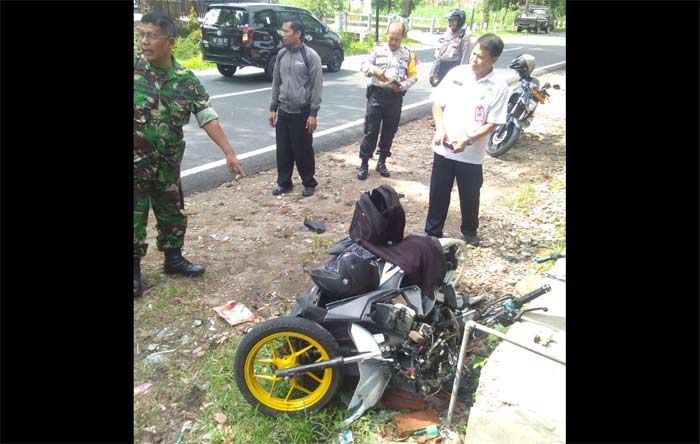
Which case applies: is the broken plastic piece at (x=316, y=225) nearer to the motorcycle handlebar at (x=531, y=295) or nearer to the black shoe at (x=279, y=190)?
the black shoe at (x=279, y=190)

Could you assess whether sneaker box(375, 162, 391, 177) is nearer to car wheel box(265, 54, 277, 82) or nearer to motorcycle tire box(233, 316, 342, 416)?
motorcycle tire box(233, 316, 342, 416)

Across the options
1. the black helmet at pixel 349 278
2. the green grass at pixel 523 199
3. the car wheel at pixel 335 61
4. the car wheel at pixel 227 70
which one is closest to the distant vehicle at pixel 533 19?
the car wheel at pixel 335 61

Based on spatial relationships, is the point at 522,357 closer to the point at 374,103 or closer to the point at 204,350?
the point at 204,350

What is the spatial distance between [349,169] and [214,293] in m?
3.06

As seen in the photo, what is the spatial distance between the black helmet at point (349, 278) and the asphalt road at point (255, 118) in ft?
10.8

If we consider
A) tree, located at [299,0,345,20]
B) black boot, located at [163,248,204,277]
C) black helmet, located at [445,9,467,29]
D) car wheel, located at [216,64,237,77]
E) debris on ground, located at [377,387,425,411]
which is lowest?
debris on ground, located at [377,387,425,411]

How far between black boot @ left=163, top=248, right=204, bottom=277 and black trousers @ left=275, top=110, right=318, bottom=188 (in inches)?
73.4

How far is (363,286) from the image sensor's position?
2.43 m

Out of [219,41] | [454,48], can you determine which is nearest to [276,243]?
[454,48]

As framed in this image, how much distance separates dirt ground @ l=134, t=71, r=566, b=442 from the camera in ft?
9.61

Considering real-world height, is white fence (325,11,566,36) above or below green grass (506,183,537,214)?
above

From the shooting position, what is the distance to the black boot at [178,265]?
3.60 m

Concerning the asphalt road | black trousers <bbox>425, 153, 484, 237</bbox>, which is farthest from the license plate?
black trousers <bbox>425, 153, 484, 237</bbox>

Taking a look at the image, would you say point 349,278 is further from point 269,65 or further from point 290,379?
point 269,65
